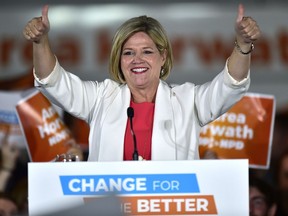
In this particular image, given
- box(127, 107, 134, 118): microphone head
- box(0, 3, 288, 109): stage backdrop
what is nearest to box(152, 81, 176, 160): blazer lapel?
box(127, 107, 134, 118): microphone head

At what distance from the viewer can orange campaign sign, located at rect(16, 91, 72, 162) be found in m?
5.81

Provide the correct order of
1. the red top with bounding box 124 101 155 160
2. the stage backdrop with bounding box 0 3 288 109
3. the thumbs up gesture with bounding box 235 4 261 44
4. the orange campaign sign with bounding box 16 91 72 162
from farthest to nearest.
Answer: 1. the stage backdrop with bounding box 0 3 288 109
2. the orange campaign sign with bounding box 16 91 72 162
3. the red top with bounding box 124 101 155 160
4. the thumbs up gesture with bounding box 235 4 261 44

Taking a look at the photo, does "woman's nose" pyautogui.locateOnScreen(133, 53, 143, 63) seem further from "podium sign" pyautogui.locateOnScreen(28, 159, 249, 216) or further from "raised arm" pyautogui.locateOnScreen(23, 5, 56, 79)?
"podium sign" pyautogui.locateOnScreen(28, 159, 249, 216)

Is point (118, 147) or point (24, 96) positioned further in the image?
point (24, 96)

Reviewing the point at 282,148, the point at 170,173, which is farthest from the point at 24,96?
the point at 170,173

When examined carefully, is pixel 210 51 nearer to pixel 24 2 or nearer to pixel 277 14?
pixel 277 14

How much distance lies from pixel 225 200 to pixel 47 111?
3481 mm

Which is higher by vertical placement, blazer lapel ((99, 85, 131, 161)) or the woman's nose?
the woman's nose

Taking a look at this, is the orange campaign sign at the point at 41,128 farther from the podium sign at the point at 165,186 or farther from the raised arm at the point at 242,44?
the podium sign at the point at 165,186

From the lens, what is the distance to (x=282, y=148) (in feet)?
21.1

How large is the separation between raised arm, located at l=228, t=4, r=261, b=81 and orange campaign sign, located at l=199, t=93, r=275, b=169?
2.62 metres

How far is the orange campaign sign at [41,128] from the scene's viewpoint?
5.81 m

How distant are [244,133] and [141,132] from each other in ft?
8.74

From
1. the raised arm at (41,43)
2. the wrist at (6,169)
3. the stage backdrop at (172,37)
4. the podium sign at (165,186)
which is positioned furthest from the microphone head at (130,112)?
the stage backdrop at (172,37)
